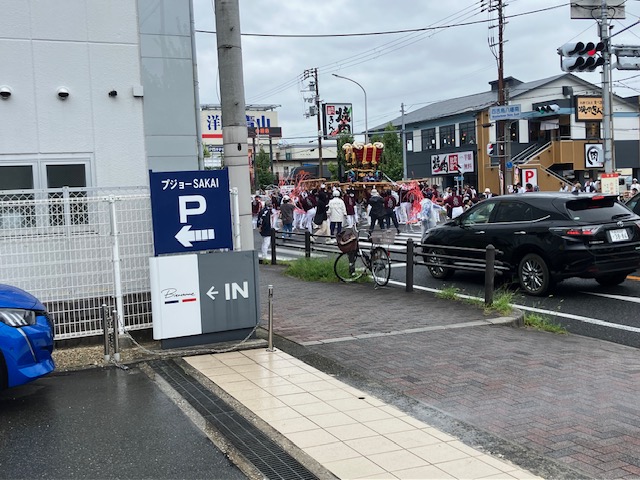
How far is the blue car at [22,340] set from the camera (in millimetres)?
5395

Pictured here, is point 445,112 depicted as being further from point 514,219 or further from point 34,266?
point 34,266

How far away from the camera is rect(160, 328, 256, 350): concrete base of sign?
7.46m

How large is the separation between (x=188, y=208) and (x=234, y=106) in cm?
155

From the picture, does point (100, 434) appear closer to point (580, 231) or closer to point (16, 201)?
point (16, 201)

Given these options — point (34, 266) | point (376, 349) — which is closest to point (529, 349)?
point (376, 349)

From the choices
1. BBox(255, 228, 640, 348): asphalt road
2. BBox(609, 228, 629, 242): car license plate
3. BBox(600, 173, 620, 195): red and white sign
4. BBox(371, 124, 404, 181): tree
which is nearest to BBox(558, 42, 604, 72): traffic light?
BBox(600, 173, 620, 195): red and white sign

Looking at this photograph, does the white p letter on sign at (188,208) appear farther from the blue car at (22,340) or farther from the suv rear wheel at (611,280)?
the suv rear wheel at (611,280)

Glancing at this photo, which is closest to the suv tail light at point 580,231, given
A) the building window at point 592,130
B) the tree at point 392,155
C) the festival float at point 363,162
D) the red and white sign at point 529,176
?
the festival float at point 363,162

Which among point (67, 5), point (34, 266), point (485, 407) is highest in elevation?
point (67, 5)

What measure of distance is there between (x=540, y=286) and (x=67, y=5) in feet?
27.8

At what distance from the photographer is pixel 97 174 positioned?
8.91 m

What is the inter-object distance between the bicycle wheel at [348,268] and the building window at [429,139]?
42082 mm

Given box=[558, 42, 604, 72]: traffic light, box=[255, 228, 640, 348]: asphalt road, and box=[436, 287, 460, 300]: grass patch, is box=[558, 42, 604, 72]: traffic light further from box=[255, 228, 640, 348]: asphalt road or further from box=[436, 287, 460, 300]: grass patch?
box=[436, 287, 460, 300]: grass patch

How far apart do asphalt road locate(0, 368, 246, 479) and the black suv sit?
7.06 metres
